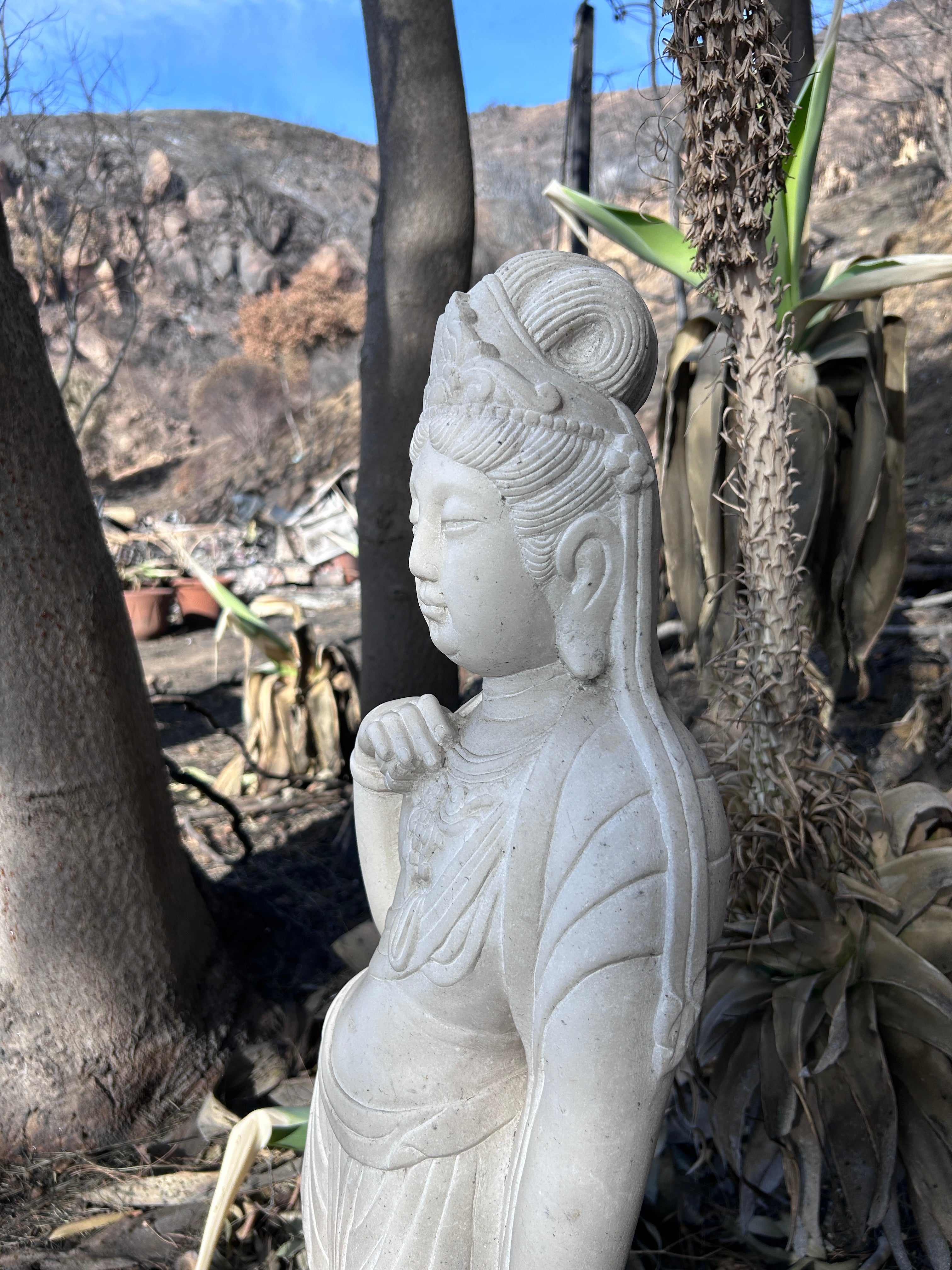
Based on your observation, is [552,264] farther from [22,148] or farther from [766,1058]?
[22,148]

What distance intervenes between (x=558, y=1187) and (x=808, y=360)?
2.09 m

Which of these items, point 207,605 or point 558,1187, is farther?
point 207,605

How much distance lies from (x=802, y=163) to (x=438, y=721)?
1.79 m

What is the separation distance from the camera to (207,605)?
8352 mm

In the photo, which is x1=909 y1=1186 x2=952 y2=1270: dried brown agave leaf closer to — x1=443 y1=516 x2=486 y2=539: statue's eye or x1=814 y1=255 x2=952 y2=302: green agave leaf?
x1=443 y1=516 x2=486 y2=539: statue's eye

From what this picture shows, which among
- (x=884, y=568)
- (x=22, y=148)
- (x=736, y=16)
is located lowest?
(x=884, y=568)

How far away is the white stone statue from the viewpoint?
986 millimetres

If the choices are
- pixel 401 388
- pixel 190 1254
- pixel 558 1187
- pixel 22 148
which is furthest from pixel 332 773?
pixel 22 148

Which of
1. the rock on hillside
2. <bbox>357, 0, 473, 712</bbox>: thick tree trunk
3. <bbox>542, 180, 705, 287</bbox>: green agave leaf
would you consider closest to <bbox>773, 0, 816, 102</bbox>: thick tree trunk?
<bbox>542, 180, 705, 287</bbox>: green agave leaf

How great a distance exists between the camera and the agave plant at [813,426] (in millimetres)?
2240

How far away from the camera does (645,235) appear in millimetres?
2408

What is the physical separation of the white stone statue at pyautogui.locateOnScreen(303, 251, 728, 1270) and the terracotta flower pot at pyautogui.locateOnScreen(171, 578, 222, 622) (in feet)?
24.3

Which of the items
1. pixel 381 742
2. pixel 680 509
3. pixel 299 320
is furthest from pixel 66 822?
pixel 299 320

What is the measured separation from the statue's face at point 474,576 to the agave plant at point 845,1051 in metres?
0.89
